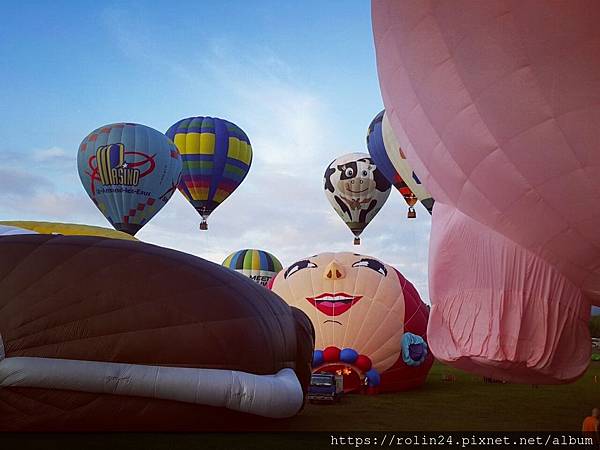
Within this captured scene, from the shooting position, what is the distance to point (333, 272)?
434 inches

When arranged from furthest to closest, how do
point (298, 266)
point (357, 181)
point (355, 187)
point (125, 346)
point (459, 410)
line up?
point (355, 187) < point (357, 181) < point (298, 266) < point (459, 410) < point (125, 346)

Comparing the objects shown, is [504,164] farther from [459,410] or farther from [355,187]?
[355,187]

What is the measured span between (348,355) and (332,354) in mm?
276

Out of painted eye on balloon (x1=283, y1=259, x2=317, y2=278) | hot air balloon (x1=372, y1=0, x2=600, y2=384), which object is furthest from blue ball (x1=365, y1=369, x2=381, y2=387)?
hot air balloon (x1=372, y1=0, x2=600, y2=384)

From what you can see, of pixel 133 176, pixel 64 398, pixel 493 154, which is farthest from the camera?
pixel 133 176

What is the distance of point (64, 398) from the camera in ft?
16.5

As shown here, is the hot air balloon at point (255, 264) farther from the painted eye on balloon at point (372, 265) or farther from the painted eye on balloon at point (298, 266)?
the painted eye on balloon at point (372, 265)

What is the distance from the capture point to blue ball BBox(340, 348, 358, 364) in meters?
10.2

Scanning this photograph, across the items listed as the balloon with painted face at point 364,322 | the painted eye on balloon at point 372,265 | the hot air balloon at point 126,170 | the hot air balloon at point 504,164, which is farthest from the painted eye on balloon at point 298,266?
the hot air balloon at point 126,170

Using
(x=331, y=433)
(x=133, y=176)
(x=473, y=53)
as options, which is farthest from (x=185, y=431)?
(x=133, y=176)

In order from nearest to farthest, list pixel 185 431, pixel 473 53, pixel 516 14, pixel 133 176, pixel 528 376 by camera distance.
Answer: pixel 516 14, pixel 473 53, pixel 528 376, pixel 185 431, pixel 133 176

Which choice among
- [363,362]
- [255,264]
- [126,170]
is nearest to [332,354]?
[363,362]

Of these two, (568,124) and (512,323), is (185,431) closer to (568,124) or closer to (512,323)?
(512,323)

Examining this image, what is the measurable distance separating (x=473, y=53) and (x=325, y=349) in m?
7.77
